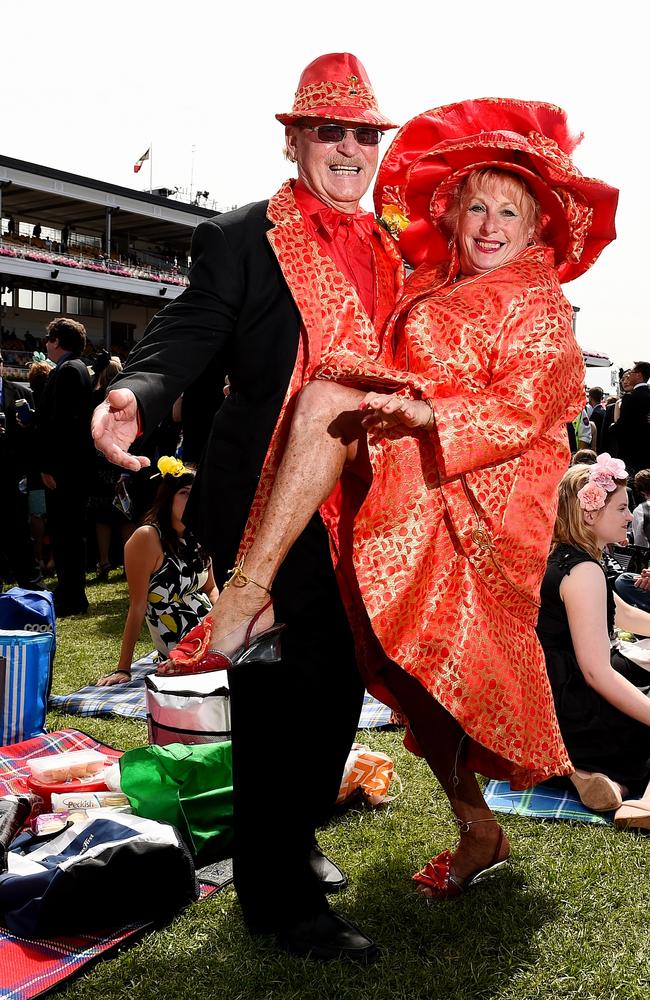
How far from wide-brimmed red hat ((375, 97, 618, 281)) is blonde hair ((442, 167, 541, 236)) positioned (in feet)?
0.06

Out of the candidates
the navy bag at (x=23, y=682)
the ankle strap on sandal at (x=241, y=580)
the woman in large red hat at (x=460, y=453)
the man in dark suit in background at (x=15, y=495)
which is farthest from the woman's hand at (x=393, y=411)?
the man in dark suit in background at (x=15, y=495)

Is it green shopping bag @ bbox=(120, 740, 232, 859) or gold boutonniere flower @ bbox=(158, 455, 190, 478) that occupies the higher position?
gold boutonniere flower @ bbox=(158, 455, 190, 478)

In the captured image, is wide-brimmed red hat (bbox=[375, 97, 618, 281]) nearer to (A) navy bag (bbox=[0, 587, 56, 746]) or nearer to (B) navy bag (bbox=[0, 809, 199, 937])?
(B) navy bag (bbox=[0, 809, 199, 937])

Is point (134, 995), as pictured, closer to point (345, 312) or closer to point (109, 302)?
point (345, 312)

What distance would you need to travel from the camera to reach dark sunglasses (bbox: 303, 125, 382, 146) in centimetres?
249

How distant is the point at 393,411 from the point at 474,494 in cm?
38

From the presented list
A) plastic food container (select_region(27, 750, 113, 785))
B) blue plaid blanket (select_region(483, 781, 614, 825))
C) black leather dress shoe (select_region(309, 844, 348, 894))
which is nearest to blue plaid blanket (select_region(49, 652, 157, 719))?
plastic food container (select_region(27, 750, 113, 785))

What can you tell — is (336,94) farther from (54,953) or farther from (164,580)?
(164,580)

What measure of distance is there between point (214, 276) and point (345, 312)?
34 cm

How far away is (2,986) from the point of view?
241cm

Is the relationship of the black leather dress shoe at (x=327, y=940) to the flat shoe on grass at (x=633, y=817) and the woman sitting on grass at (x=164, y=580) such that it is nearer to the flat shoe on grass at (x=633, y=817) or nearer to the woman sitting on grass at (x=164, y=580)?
the flat shoe on grass at (x=633, y=817)

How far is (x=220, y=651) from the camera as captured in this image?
225 cm

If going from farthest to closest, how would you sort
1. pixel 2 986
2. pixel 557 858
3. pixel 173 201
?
pixel 173 201 → pixel 557 858 → pixel 2 986

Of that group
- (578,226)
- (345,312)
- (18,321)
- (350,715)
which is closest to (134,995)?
(350,715)
